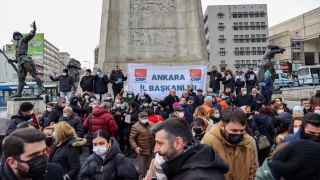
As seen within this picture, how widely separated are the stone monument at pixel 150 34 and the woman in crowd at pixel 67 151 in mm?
8925

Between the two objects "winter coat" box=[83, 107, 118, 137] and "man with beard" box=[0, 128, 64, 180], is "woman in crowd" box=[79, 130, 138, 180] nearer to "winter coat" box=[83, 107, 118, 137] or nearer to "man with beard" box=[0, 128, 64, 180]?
"man with beard" box=[0, 128, 64, 180]

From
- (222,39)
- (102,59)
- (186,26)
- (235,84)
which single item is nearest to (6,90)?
(102,59)

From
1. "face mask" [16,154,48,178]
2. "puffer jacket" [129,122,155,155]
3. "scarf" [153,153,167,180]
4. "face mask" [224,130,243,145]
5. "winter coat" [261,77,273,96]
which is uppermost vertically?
"winter coat" [261,77,273,96]

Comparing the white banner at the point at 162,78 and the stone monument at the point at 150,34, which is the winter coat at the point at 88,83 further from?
the stone monument at the point at 150,34

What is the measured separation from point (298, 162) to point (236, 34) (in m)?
75.6

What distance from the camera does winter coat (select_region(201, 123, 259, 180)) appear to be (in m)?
3.15

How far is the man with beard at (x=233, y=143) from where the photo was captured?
10.1ft

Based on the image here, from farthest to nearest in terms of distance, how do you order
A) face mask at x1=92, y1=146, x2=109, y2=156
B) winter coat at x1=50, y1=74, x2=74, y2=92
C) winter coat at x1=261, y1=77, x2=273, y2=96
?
winter coat at x1=261, y1=77, x2=273, y2=96 < winter coat at x1=50, y1=74, x2=74, y2=92 < face mask at x1=92, y1=146, x2=109, y2=156

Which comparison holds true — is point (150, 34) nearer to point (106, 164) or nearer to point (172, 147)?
point (106, 164)

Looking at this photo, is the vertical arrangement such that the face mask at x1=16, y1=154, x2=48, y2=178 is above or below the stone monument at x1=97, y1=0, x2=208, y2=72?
below

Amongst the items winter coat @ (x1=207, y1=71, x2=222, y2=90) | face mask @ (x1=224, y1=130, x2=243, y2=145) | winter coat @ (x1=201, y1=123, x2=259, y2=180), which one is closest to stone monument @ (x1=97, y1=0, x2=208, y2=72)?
winter coat @ (x1=207, y1=71, x2=222, y2=90)

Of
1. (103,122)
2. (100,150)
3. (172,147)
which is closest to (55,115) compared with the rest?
(103,122)

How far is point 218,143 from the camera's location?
3.16 metres

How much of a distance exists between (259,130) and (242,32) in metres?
72.5
